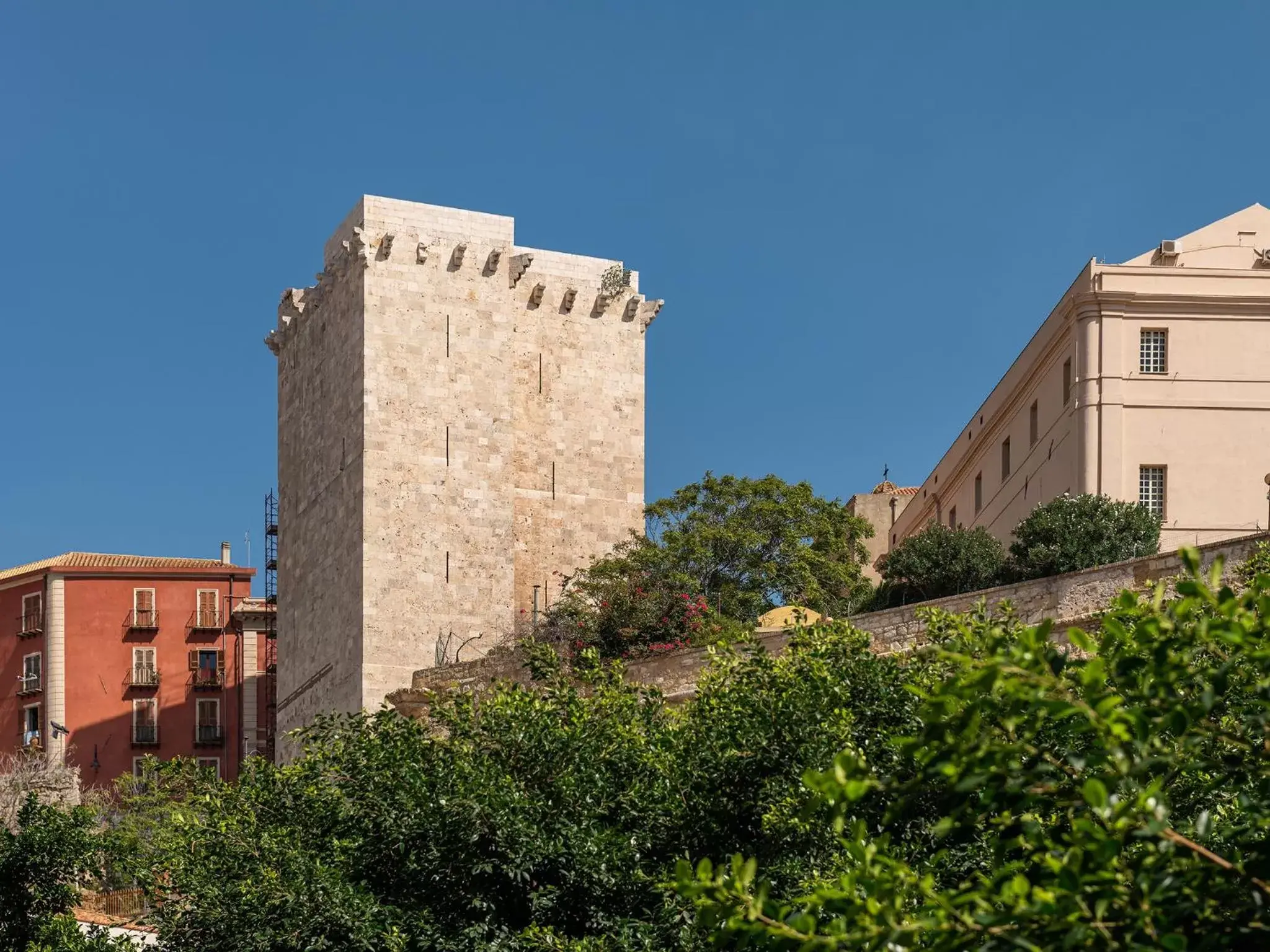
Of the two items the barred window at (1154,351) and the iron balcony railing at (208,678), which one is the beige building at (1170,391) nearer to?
the barred window at (1154,351)

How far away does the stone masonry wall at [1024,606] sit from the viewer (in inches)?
810

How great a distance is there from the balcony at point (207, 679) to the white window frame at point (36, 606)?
377cm

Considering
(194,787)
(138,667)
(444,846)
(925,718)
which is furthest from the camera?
(138,667)

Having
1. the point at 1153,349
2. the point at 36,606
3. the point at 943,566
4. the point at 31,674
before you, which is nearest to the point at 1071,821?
the point at 943,566

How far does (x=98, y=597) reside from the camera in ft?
164

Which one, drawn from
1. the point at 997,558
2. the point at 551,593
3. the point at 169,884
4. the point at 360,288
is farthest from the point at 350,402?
the point at 169,884

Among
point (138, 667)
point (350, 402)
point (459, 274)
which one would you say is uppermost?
point (459, 274)

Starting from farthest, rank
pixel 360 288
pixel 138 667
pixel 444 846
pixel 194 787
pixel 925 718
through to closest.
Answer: pixel 138 667, pixel 360 288, pixel 194 787, pixel 444 846, pixel 925 718

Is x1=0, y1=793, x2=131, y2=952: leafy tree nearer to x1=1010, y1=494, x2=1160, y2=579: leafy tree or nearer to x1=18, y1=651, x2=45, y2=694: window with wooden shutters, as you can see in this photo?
x1=1010, y1=494, x2=1160, y2=579: leafy tree

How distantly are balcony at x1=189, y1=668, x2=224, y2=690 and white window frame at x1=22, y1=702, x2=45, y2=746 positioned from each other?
3.47 meters

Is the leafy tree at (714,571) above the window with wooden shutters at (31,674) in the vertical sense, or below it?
above

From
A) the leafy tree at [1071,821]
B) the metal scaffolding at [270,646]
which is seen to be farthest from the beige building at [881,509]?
the leafy tree at [1071,821]

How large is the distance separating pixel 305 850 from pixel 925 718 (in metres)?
10.5

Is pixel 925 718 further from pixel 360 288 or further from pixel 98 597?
pixel 98 597
